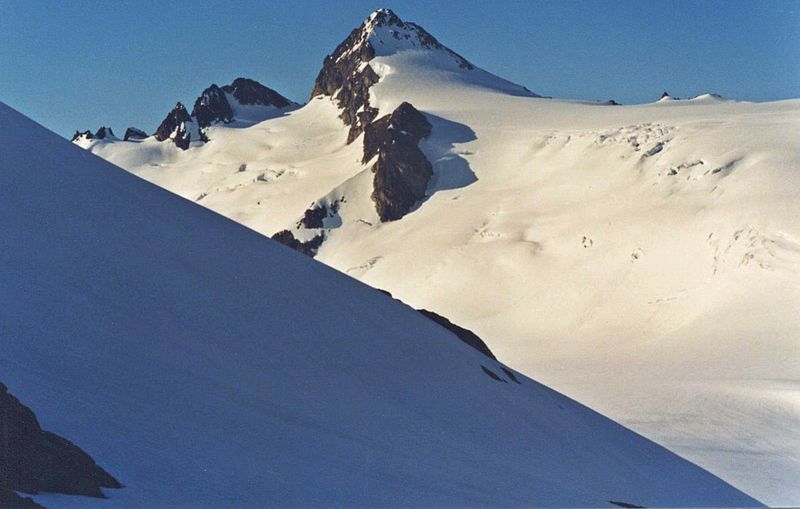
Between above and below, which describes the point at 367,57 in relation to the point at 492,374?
above

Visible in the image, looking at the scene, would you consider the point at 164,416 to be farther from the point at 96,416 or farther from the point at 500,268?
the point at 500,268

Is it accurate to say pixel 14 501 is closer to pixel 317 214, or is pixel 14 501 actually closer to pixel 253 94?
pixel 317 214

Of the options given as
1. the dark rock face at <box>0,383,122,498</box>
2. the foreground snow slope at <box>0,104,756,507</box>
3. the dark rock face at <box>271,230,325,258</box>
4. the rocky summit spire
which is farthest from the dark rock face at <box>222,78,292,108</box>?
the dark rock face at <box>0,383,122,498</box>

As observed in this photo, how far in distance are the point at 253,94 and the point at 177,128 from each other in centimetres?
1295

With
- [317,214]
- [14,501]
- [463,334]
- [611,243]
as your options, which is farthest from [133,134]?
[14,501]

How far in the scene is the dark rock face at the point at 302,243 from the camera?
319 feet

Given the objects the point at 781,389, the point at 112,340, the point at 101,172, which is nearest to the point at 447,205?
the point at 781,389

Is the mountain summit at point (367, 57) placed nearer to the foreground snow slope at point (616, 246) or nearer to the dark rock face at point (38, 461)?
the foreground snow slope at point (616, 246)

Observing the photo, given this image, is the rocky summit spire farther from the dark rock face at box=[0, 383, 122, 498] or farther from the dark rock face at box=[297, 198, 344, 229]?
the dark rock face at box=[0, 383, 122, 498]

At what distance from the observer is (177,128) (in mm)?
150875

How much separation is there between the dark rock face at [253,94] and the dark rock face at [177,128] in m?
8.46

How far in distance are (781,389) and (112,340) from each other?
106 ft

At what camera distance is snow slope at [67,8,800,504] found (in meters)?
43.1

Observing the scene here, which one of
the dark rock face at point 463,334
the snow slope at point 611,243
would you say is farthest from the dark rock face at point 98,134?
the dark rock face at point 463,334
